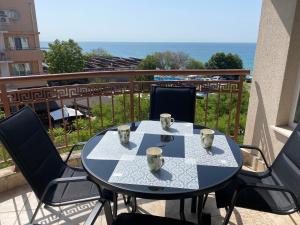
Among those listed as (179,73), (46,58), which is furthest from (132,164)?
(46,58)

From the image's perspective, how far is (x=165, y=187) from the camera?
44.1 inches

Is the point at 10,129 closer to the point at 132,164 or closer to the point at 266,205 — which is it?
the point at 132,164

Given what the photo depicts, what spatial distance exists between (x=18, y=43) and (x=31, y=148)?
21.7 m

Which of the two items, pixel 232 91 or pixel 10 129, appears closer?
pixel 10 129

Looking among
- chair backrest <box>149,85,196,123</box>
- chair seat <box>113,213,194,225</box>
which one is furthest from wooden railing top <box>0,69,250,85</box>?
chair seat <box>113,213,194,225</box>

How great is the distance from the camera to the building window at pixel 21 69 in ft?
64.3

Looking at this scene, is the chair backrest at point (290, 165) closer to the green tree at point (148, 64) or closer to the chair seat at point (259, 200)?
the chair seat at point (259, 200)

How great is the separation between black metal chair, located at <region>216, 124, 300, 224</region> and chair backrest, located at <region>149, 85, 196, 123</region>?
91cm

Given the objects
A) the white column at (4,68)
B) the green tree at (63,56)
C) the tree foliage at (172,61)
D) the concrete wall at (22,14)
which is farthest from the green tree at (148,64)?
the white column at (4,68)

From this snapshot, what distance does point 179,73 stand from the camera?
2.86 m

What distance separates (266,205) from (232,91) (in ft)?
5.47

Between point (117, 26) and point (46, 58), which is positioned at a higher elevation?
point (117, 26)

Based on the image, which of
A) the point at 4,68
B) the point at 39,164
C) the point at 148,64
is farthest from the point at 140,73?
the point at 148,64

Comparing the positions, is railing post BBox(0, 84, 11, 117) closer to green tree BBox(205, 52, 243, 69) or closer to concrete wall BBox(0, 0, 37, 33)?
concrete wall BBox(0, 0, 37, 33)
